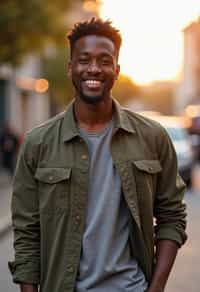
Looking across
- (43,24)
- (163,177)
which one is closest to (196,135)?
(43,24)

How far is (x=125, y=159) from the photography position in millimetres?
2809

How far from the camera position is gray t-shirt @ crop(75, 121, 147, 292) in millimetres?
2723

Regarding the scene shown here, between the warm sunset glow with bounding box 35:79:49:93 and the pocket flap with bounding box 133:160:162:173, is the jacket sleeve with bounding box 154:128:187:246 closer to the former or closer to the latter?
the pocket flap with bounding box 133:160:162:173

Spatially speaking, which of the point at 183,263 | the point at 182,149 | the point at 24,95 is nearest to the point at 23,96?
the point at 24,95

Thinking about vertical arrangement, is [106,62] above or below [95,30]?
below

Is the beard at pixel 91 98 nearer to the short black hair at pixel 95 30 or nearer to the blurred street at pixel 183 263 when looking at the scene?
the short black hair at pixel 95 30

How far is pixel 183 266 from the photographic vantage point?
859 cm

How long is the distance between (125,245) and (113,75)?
65 centimetres

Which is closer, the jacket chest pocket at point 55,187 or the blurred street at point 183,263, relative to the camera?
the jacket chest pocket at point 55,187

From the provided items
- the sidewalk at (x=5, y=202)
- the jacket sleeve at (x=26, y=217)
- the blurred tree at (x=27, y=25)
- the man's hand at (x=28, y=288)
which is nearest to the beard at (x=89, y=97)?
the jacket sleeve at (x=26, y=217)

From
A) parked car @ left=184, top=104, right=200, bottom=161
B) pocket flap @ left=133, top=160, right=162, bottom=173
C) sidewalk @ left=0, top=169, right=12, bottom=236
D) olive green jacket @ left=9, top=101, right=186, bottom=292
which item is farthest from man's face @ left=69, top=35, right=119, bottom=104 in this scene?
parked car @ left=184, top=104, right=200, bottom=161

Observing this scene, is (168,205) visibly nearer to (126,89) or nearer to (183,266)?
(183,266)

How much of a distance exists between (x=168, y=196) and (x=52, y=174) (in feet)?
1.59

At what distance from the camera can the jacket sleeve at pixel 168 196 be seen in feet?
9.61
